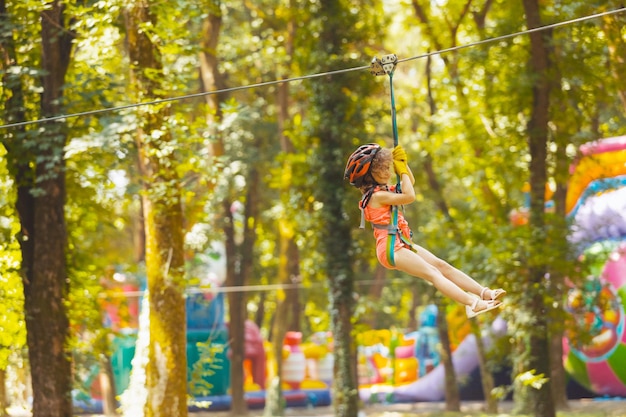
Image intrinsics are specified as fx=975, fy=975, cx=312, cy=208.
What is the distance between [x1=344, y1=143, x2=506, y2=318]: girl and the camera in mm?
6543

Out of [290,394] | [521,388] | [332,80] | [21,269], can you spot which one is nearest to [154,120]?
[21,269]

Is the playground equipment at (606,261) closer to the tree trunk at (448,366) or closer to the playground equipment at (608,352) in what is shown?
the playground equipment at (608,352)

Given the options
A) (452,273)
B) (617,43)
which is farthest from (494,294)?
(617,43)

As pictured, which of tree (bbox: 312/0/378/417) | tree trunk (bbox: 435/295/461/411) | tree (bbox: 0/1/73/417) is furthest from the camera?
tree trunk (bbox: 435/295/461/411)

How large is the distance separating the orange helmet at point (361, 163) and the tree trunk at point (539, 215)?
8.66 meters

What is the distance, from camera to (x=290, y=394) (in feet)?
91.5

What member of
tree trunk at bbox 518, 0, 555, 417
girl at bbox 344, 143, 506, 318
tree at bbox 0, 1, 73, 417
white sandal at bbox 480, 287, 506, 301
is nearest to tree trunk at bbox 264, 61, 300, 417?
tree trunk at bbox 518, 0, 555, 417

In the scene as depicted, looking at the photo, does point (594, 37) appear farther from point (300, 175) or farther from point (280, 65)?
point (280, 65)

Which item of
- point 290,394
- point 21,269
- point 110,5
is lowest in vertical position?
point 290,394

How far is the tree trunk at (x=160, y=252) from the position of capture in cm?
1156

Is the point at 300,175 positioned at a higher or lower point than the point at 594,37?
lower

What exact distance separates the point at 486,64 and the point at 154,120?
6777 millimetres

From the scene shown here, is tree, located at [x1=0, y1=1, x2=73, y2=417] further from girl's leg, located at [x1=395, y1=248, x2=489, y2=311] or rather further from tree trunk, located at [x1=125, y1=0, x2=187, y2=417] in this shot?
girl's leg, located at [x1=395, y1=248, x2=489, y2=311]

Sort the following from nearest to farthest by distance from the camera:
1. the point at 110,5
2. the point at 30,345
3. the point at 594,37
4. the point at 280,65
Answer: the point at 110,5, the point at 30,345, the point at 594,37, the point at 280,65
